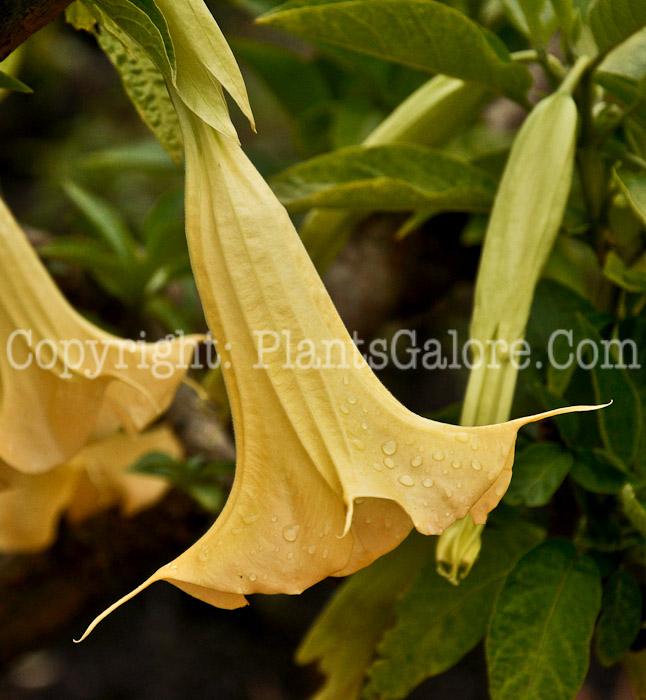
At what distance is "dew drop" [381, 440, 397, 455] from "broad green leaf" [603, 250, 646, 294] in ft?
0.78

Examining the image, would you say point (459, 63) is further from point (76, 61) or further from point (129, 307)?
point (76, 61)

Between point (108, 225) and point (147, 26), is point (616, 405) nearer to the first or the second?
point (147, 26)

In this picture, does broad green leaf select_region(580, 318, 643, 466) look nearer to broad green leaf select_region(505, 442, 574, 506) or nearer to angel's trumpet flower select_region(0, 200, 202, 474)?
broad green leaf select_region(505, 442, 574, 506)

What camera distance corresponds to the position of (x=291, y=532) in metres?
Answer: 0.39

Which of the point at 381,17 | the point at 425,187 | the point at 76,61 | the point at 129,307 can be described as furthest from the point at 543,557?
the point at 76,61

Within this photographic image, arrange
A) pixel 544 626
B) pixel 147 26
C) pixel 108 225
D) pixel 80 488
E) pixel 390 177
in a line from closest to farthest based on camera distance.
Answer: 1. pixel 147 26
2. pixel 544 626
3. pixel 390 177
4. pixel 80 488
5. pixel 108 225

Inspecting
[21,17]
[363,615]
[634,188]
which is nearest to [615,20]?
[634,188]

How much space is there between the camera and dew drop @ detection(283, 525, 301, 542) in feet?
1.28

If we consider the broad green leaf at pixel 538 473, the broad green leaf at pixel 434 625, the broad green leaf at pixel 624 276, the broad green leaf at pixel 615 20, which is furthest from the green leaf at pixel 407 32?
the broad green leaf at pixel 434 625

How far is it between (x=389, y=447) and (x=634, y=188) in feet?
0.89

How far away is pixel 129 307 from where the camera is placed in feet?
3.10

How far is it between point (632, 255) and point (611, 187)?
0.12 m

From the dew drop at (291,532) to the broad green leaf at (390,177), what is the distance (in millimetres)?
280

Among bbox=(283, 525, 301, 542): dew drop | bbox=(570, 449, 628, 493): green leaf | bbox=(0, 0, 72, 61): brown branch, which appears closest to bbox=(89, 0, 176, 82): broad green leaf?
bbox=(0, 0, 72, 61): brown branch
